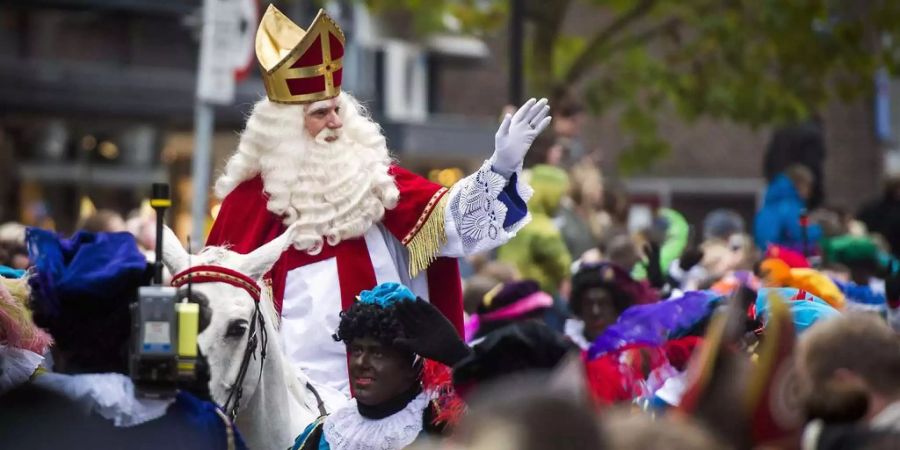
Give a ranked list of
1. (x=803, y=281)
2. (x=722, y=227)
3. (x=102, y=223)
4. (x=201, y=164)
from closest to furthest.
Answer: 1. (x=803, y=281)
2. (x=102, y=223)
3. (x=201, y=164)
4. (x=722, y=227)

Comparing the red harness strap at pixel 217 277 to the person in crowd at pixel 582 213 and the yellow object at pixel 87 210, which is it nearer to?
the yellow object at pixel 87 210

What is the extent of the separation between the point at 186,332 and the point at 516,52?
10125mm

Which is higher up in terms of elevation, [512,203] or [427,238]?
[512,203]

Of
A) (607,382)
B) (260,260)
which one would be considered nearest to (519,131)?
(607,382)

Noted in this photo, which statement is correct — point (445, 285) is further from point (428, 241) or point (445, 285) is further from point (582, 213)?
point (582, 213)

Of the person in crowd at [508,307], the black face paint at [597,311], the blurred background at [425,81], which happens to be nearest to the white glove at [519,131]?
the person in crowd at [508,307]

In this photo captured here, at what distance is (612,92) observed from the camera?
759 inches

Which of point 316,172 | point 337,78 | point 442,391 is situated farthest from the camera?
point 337,78

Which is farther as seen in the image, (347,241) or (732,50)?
(732,50)

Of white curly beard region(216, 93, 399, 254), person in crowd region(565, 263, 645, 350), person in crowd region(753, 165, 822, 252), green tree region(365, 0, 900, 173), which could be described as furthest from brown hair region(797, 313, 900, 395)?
green tree region(365, 0, 900, 173)

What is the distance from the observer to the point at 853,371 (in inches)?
155

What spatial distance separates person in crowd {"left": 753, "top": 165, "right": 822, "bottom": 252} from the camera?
1340 centimetres

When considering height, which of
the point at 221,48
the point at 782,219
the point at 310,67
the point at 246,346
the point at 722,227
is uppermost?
the point at 310,67

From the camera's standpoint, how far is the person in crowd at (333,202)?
6391mm
